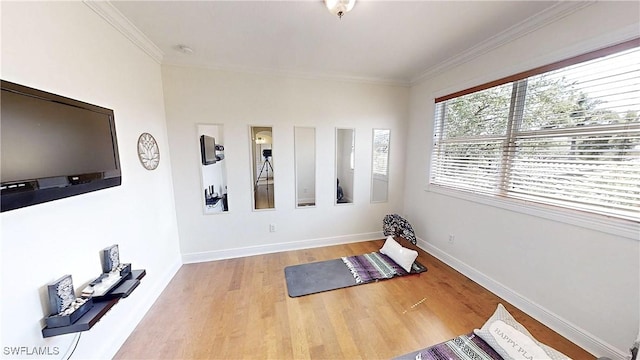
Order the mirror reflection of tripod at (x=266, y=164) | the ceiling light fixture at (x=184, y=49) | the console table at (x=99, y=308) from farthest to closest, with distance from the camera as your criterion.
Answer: the mirror reflection of tripod at (x=266, y=164) < the ceiling light fixture at (x=184, y=49) < the console table at (x=99, y=308)

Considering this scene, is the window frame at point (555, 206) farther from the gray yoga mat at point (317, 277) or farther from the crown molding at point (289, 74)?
the gray yoga mat at point (317, 277)

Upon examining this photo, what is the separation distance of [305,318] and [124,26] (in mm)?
2896

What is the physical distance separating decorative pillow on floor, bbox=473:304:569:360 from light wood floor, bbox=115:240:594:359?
19 cm

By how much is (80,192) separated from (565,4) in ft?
11.6

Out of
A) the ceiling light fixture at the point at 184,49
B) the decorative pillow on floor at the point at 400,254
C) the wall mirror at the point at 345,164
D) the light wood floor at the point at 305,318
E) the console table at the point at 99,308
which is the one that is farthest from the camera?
the wall mirror at the point at 345,164

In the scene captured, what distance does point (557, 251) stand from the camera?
1.71 metres

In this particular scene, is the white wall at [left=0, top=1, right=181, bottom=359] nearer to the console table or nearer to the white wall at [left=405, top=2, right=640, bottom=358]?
the console table

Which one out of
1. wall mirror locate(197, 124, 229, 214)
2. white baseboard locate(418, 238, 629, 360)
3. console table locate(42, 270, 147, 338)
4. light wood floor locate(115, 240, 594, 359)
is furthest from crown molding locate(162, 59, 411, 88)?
white baseboard locate(418, 238, 629, 360)

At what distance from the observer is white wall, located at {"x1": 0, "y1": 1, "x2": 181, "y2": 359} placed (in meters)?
0.99

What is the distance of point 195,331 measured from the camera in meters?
1.74

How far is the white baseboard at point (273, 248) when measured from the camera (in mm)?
2834

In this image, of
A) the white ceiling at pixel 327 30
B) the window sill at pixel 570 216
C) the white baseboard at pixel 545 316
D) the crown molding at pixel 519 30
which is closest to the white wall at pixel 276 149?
the white ceiling at pixel 327 30

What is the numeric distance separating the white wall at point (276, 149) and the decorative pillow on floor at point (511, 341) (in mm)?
1958

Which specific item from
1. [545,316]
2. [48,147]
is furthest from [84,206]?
[545,316]
